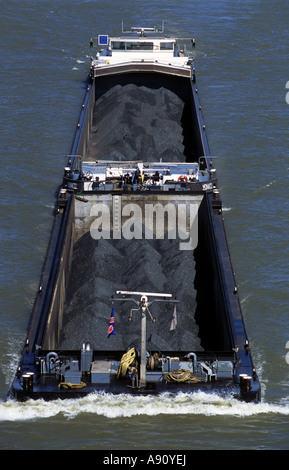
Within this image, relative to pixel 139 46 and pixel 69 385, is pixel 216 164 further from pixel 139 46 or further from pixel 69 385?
pixel 69 385

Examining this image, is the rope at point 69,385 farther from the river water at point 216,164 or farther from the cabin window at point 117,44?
the cabin window at point 117,44

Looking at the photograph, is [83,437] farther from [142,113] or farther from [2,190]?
[142,113]

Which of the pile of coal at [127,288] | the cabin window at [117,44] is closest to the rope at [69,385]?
the pile of coal at [127,288]

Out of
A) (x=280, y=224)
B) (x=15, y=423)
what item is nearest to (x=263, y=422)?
(x=15, y=423)

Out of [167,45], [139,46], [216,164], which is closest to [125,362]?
[216,164]

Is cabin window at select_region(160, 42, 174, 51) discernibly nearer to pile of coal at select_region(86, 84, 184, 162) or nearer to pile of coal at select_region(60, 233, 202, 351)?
pile of coal at select_region(86, 84, 184, 162)

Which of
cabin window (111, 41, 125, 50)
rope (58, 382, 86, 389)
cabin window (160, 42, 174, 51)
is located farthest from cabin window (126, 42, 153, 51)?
rope (58, 382, 86, 389)
